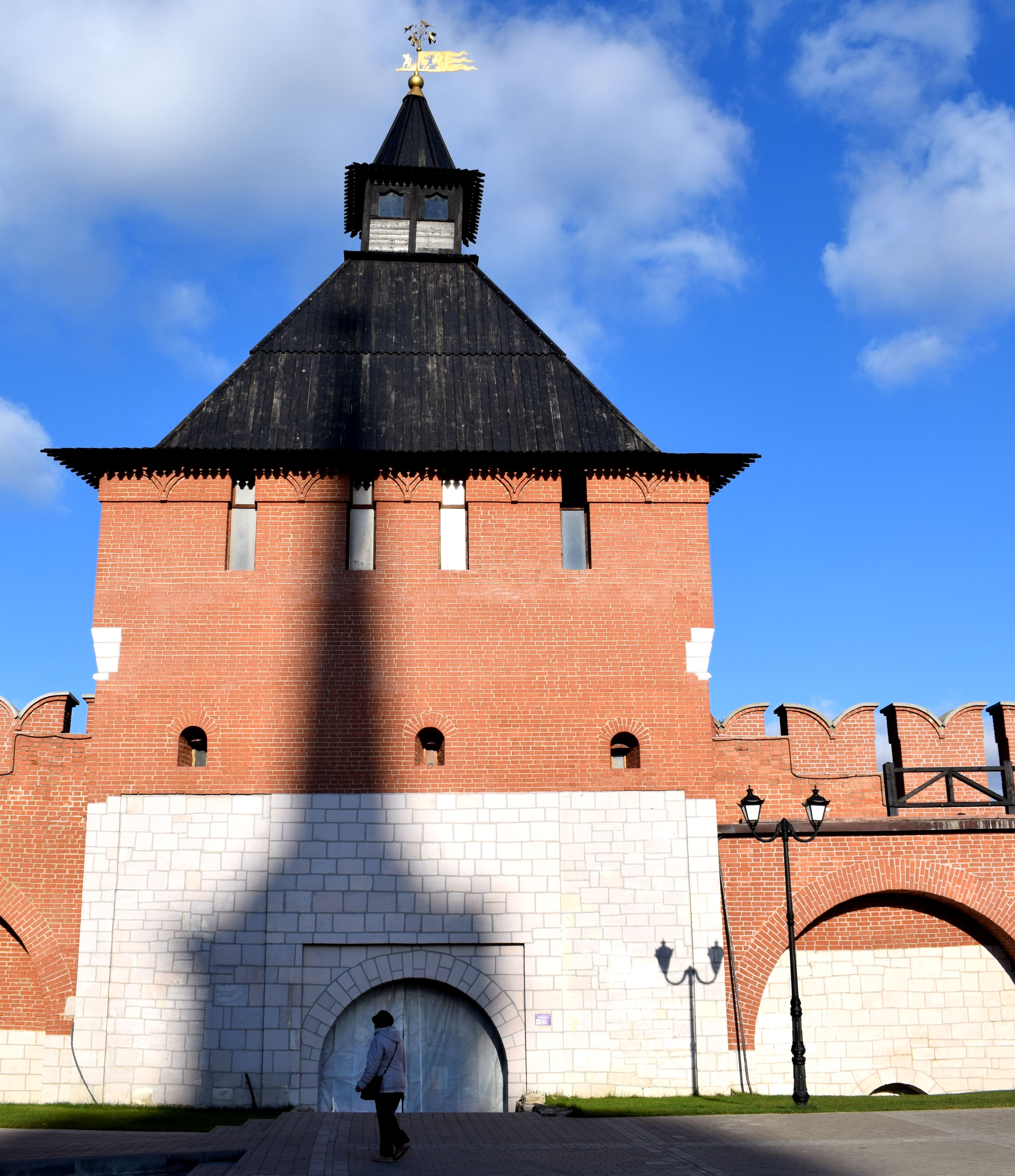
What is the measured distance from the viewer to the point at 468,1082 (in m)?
14.2

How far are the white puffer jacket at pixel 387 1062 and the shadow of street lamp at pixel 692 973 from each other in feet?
16.7

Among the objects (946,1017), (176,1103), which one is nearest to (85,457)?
(176,1103)

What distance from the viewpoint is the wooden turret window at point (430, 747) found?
49.9 feet

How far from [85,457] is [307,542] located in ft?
11.1

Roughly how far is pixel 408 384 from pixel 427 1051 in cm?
966

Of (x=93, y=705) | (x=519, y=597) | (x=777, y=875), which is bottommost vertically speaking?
(x=777, y=875)

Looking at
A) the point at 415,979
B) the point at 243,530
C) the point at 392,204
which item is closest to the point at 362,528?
the point at 243,530

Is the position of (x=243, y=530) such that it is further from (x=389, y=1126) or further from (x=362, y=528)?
(x=389, y=1126)

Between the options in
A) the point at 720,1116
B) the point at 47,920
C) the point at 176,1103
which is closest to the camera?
the point at 720,1116

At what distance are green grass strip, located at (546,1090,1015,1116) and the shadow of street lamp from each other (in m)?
0.80

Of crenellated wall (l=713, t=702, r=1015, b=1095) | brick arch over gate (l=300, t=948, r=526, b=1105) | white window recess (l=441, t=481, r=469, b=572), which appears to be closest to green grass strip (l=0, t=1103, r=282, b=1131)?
brick arch over gate (l=300, t=948, r=526, b=1105)

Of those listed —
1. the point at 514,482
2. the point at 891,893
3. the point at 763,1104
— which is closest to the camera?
the point at 763,1104

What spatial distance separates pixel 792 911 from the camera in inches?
551

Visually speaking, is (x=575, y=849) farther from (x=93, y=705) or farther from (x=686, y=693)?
(x=93, y=705)
